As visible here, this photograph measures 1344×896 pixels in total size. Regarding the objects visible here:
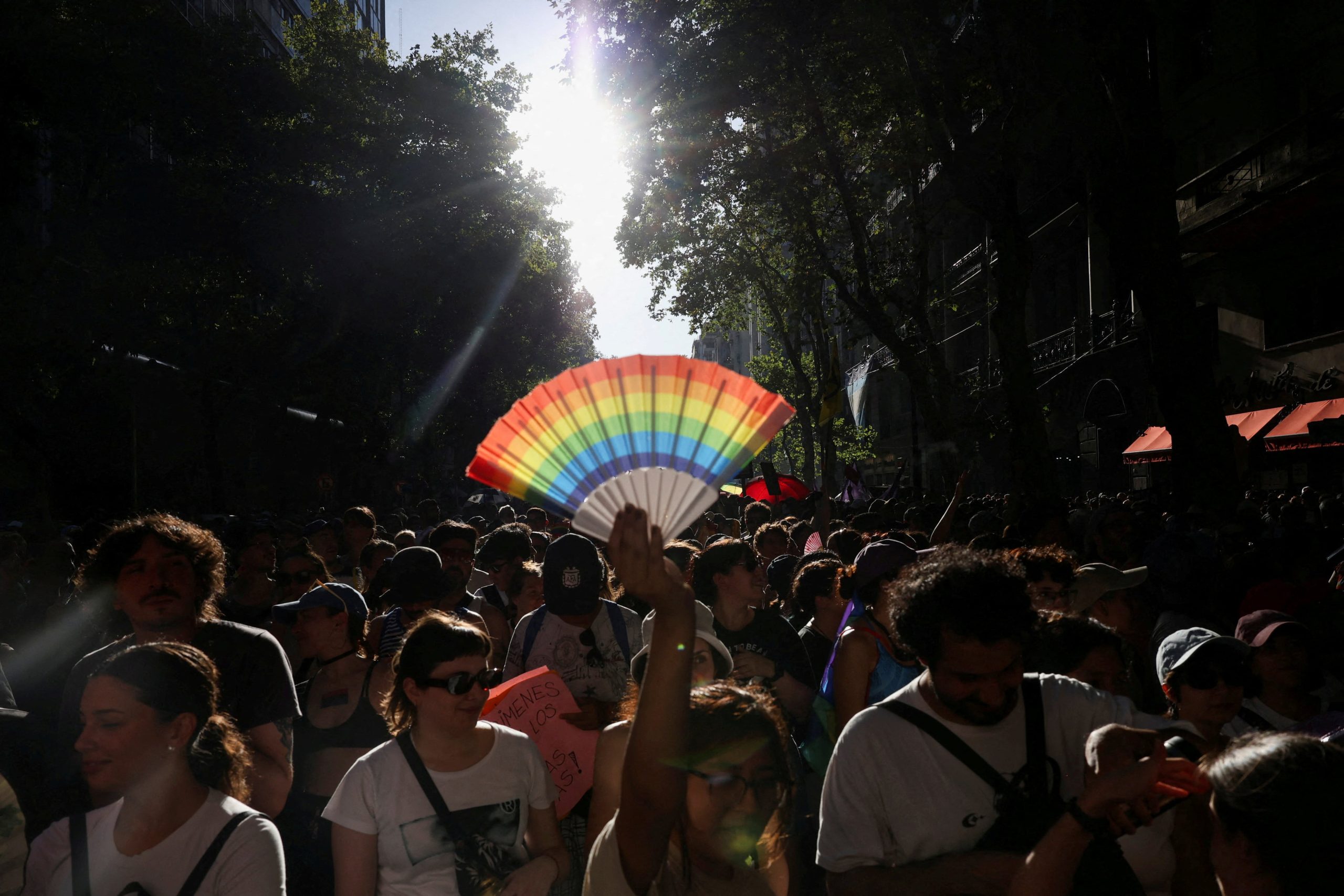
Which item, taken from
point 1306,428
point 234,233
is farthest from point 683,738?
point 234,233

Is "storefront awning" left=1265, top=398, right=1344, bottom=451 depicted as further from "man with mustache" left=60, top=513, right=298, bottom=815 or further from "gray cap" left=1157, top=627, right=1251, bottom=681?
"man with mustache" left=60, top=513, right=298, bottom=815

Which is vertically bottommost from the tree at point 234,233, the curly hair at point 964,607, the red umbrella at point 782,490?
the curly hair at point 964,607

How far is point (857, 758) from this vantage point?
8.41ft

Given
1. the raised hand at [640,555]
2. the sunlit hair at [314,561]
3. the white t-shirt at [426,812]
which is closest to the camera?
the raised hand at [640,555]

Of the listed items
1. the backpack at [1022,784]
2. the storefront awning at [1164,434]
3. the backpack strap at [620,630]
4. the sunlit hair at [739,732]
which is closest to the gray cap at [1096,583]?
the backpack strap at [620,630]

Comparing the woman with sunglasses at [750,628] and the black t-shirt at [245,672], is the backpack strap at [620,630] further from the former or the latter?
the black t-shirt at [245,672]

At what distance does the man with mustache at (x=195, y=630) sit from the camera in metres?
3.28

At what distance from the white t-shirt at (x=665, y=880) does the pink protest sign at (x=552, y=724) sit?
1256mm

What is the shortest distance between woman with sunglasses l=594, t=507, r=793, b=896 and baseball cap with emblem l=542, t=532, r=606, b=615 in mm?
1861

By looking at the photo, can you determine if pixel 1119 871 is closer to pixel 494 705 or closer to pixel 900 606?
pixel 900 606

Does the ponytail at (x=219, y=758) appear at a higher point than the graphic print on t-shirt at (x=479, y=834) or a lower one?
higher

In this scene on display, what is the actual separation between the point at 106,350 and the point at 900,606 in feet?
68.5

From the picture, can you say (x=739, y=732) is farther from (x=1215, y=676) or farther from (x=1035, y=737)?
(x=1215, y=676)

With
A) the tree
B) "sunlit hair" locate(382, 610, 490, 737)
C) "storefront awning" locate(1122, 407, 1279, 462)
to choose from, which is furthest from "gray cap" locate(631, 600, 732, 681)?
"storefront awning" locate(1122, 407, 1279, 462)
